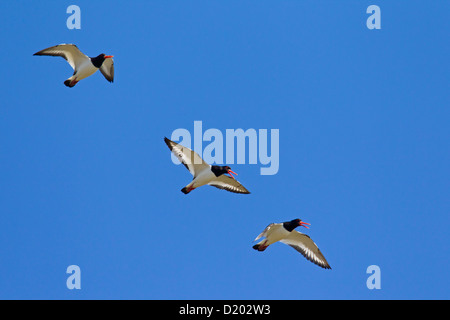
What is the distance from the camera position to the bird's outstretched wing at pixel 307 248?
19.0 m

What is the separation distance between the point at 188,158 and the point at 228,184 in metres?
1.74

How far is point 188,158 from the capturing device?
1780 cm

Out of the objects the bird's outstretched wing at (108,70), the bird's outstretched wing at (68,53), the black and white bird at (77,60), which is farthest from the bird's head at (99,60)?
the bird's outstretched wing at (108,70)

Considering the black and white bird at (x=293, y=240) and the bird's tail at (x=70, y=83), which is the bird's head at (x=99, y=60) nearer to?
the bird's tail at (x=70, y=83)

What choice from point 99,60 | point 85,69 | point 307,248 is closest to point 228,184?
point 307,248

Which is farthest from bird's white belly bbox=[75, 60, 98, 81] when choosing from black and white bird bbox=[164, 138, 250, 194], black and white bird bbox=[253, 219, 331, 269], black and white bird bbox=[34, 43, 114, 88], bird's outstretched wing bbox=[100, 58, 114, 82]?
black and white bird bbox=[253, 219, 331, 269]

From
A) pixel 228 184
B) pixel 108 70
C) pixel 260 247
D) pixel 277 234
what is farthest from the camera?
pixel 108 70

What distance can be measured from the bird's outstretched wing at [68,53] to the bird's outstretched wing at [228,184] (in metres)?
5.25

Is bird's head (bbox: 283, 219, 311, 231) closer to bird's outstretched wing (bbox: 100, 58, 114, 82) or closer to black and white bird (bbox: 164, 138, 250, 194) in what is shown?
black and white bird (bbox: 164, 138, 250, 194)

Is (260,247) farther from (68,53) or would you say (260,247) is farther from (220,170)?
(68,53)

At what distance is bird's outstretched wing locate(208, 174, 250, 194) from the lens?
18669 millimetres
